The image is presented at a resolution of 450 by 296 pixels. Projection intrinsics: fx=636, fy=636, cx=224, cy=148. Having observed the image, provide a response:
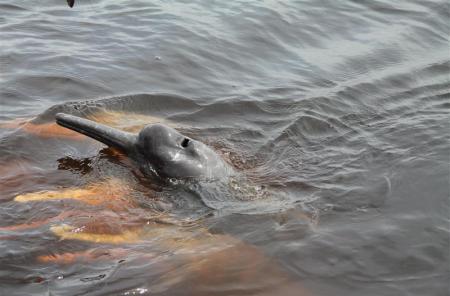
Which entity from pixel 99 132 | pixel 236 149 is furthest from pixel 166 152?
pixel 236 149

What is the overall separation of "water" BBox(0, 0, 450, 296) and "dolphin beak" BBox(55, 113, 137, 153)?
194mm

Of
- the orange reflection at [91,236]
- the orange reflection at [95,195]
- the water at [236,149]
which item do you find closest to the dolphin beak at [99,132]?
the water at [236,149]

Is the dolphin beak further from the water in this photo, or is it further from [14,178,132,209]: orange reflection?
[14,178,132,209]: orange reflection

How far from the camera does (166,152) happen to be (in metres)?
5.03

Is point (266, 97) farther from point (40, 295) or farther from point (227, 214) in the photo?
point (40, 295)

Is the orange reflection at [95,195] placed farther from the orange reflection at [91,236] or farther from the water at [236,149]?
the orange reflection at [91,236]

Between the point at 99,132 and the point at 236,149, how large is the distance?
136cm

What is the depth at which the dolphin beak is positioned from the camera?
201 inches

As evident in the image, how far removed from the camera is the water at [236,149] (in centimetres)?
392

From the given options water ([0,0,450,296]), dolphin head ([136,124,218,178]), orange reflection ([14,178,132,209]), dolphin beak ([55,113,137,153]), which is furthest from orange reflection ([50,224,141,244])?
dolphin beak ([55,113,137,153])

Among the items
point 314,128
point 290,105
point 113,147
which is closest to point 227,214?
point 113,147

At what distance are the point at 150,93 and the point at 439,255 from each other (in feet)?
12.4

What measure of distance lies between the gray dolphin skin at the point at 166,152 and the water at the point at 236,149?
16 centimetres

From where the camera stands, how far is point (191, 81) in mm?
7523
